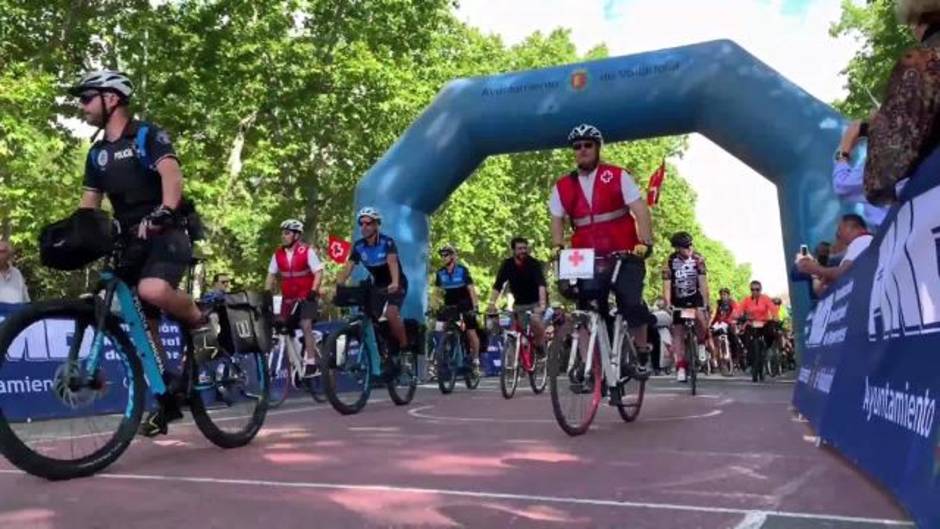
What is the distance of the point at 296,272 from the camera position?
9922mm

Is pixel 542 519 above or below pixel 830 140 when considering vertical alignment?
below

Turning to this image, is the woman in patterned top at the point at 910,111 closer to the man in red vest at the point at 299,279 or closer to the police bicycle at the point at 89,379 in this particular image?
the police bicycle at the point at 89,379

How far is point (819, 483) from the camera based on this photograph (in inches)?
165

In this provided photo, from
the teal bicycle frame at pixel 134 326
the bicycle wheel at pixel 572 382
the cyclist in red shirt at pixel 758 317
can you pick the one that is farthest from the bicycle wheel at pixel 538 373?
the teal bicycle frame at pixel 134 326

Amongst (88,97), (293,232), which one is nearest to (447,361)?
(293,232)

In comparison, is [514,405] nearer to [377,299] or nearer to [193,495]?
[377,299]

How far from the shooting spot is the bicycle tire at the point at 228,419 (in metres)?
5.21

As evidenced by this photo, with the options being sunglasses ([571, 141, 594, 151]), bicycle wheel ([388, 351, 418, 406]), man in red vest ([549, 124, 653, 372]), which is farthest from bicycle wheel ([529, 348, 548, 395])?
sunglasses ([571, 141, 594, 151])

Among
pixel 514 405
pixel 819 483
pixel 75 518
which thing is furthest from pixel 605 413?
pixel 75 518

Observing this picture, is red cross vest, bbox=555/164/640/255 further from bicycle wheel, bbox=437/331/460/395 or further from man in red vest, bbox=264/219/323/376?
bicycle wheel, bbox=437/331/460/395

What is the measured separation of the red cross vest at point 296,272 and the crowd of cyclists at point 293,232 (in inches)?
0.4

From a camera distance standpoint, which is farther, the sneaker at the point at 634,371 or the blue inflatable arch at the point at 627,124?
the blue inflatable arch at the point at 627,124

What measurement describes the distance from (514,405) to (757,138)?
7376 mm

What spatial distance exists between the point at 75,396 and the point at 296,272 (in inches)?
216
